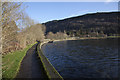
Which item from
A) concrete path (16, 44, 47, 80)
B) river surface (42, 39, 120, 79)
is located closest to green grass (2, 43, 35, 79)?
concrete path (16, 44, 47, 80)

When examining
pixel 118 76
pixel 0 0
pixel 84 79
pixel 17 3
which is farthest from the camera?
pixel 118 76

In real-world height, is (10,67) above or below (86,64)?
above

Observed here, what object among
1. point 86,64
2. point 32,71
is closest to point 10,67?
point 32,71

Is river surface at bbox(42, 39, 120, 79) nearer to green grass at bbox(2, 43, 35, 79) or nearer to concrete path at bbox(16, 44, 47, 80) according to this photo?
concrete path at bbox(16, 44, 47, 80)

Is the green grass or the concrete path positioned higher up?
the green grass

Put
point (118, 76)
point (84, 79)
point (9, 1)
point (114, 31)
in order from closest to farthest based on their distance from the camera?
1. point (9, 1)
2. point (84, 79)
3. point (118, 76)
4. point (114, 31)

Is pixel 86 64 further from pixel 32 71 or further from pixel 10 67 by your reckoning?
pixel 10 67

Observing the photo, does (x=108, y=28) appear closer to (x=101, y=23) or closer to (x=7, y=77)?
(x=101, y=23)

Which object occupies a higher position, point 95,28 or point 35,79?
point 95,28

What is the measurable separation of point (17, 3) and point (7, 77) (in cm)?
786

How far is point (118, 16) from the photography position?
591ft

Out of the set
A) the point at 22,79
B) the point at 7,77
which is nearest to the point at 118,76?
the point at 22,79

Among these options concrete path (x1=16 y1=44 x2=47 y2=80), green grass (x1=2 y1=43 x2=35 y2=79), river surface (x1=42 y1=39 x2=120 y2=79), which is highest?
green grass (x1=2 y1=43 x2=35 y2=79)

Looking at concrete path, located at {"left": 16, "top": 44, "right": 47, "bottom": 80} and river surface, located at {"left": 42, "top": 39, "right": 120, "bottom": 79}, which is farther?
river surface, located at {"left": 42, "top": 39, "right": 120, "bottom": 79}
